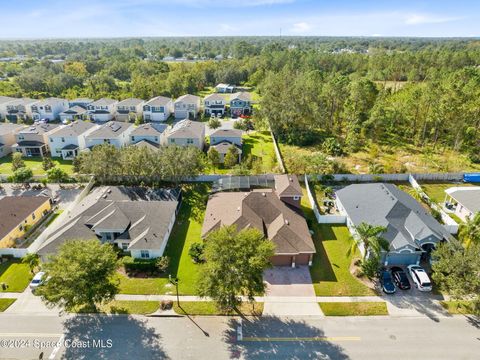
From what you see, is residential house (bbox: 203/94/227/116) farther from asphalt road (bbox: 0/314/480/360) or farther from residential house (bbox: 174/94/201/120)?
asphalt road (bbox: 0/314/480/360)

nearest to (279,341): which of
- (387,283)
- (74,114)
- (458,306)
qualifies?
(387,283)

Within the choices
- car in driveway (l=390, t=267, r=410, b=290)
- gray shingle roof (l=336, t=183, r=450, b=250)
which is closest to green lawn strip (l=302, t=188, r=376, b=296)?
car in driveway (l=390, t=267, r=410, b=290)

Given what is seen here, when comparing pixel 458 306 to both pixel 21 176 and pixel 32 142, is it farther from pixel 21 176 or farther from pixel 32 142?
pixel 32 142

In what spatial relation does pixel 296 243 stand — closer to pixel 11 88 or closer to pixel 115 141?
pixel 115 141

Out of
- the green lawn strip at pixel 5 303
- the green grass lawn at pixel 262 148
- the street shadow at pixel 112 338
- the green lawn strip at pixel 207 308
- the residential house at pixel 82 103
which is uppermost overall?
the residential house at pixel 82 103

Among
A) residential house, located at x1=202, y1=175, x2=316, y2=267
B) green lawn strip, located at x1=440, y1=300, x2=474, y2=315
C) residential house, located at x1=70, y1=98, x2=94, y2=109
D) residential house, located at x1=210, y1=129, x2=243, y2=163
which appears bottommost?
green lawn strip, located at x1=440, y1=300, x2=474, y2=315

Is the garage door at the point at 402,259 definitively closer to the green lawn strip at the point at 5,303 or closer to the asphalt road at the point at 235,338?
the asphalt road at the point at 235,338

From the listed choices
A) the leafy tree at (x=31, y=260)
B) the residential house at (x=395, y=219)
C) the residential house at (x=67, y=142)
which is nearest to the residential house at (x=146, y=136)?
the residential house at (x=67, y=142)
